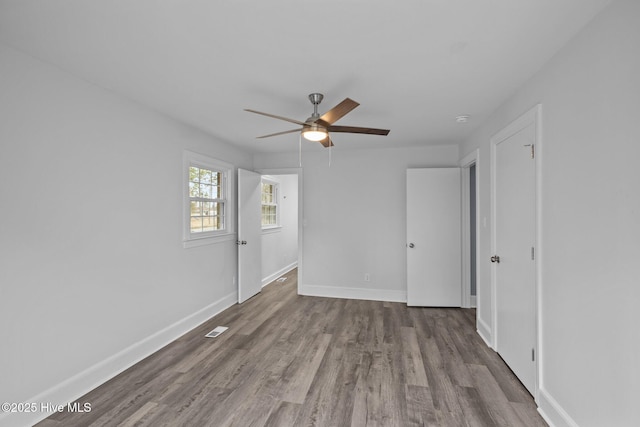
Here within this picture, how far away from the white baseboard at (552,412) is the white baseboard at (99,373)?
10.8 feet

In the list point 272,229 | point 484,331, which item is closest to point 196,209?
point 272,229

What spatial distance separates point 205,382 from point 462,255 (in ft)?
11.9

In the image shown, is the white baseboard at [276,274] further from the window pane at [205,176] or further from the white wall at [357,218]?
the window pane at [205,176]

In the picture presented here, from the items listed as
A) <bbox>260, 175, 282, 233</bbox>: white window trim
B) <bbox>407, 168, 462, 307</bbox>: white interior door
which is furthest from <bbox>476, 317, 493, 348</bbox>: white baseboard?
<bbox>260, 175, 282, 233</bbox>: white window trim

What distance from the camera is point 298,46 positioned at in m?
1.83

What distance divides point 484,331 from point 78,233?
155 inches

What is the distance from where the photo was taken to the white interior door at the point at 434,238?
4.32 m

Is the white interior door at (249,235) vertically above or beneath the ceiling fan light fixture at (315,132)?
beneath

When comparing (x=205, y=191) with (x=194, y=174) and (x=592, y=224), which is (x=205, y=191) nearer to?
(x=194, y=174)

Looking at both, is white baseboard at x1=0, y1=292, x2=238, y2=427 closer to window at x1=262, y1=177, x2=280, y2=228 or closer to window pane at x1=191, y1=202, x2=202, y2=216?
window pane at x1=191, y1=202, x2=202, y2=216

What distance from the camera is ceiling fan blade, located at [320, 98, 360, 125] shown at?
2029 millimetres

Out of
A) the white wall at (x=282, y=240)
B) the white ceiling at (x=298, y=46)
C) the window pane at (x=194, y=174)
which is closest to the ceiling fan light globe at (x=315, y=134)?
the white ceiling at (x=298, y=46)

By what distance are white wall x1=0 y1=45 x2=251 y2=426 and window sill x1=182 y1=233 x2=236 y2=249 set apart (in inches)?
7.0

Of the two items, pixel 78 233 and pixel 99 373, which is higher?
pixel 78 233
